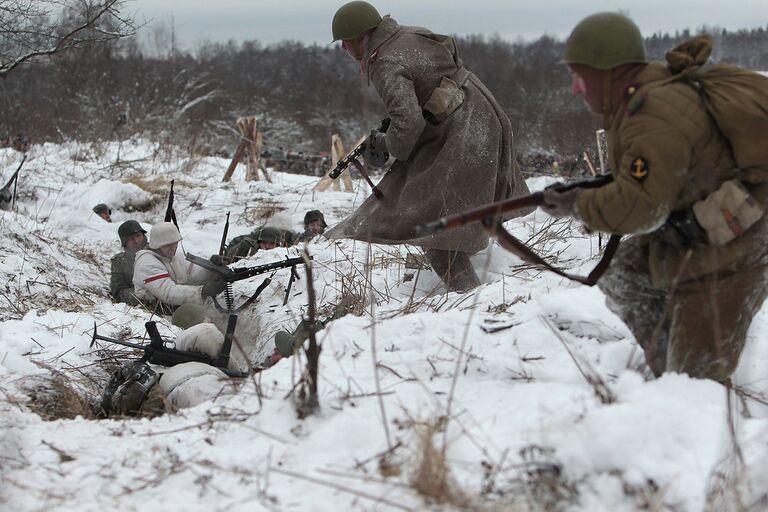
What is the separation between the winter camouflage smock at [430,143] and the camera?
4.17m

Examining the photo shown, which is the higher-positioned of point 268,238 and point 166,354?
point 268,238

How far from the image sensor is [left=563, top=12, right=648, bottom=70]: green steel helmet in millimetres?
2184

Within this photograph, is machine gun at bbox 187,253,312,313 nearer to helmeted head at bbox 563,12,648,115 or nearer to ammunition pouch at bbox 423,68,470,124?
ammunition pouch at bbox 423,68,470,124

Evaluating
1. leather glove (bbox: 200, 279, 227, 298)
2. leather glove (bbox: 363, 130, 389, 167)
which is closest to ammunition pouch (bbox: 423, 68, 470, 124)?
leather glove (bbox: 363, 130, 389, 167)

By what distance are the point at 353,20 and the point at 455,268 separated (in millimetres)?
1589

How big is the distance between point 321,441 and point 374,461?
0.22 metres

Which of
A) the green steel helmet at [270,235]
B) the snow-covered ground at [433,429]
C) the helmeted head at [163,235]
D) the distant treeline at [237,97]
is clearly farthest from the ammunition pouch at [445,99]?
the distant treeline at [237,97]

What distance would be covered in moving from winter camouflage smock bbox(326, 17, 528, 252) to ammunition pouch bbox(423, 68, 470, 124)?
1.2 inches

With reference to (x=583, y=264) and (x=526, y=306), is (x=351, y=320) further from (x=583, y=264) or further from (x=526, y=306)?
(x=583, y=264)

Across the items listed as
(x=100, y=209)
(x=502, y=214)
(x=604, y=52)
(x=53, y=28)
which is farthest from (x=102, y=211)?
(x=604, y=52)

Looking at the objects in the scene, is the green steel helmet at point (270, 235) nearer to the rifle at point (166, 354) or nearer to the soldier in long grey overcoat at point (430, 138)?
the soldier in long grey overcoat at point (430, 138)

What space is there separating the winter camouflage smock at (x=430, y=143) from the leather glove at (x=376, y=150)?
0.51 feet

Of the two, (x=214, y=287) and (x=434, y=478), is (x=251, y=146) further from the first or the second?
(x=434, y=478)

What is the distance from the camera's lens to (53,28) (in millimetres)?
6891
